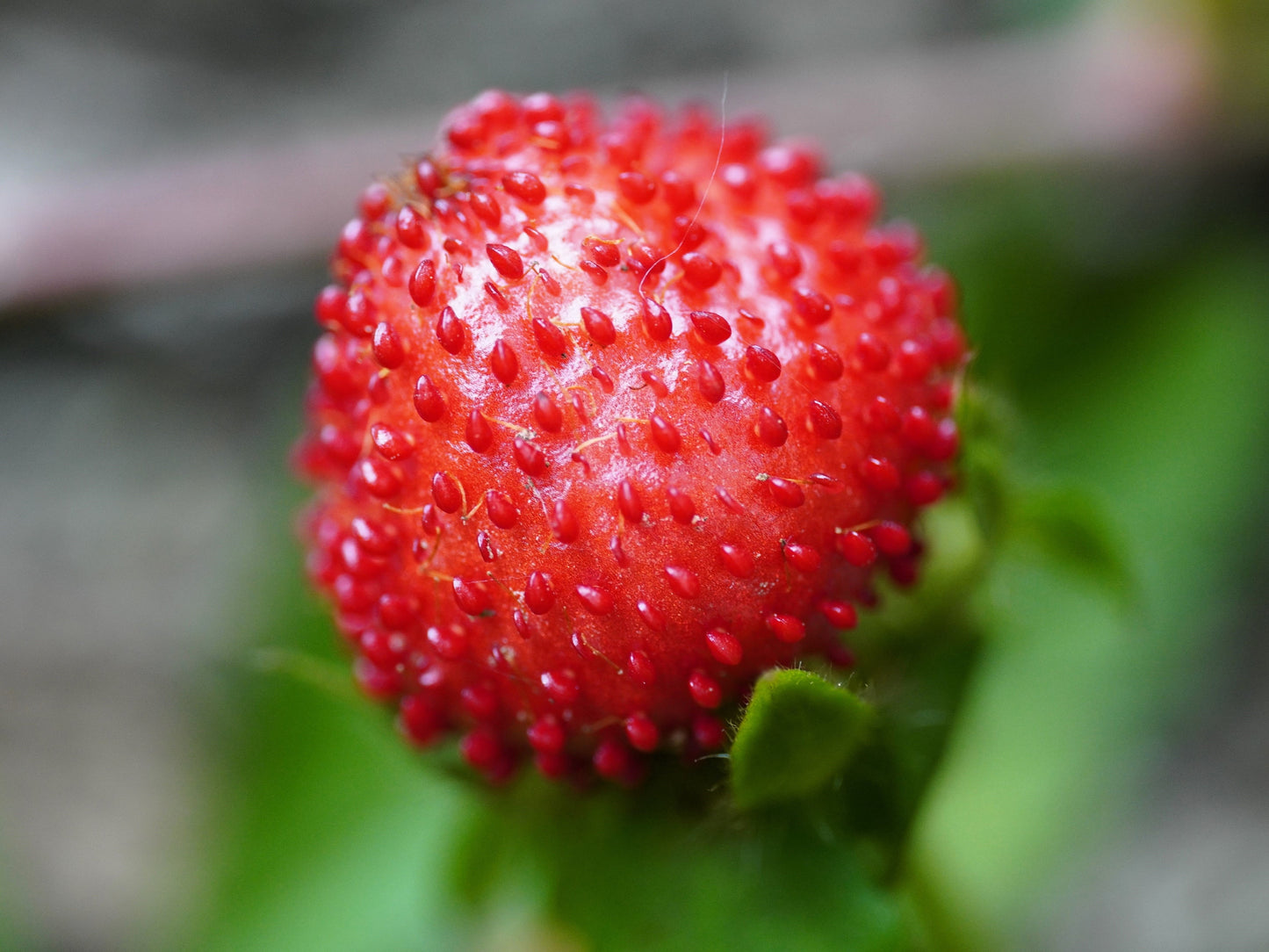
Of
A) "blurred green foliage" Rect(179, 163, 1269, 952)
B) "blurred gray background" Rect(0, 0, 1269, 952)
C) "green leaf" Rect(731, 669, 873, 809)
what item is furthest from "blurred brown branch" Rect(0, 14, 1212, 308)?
"green leaf" Rect(731, 669, 873, 809)

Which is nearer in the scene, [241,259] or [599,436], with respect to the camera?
[599,436]

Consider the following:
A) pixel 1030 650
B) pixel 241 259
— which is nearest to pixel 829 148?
pixel 1030 650

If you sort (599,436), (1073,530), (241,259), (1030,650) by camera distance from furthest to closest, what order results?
1. (241,259)
2. (1030,650)
3. (1073,530)
4. (599,436)

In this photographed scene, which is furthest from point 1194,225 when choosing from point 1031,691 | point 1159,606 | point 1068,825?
point 1068,825

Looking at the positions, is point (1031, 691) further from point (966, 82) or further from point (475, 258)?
point (475, 258)

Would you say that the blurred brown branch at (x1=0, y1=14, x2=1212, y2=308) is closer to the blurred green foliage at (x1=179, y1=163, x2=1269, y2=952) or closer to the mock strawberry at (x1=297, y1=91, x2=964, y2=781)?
the blurred green foliage at (x1=179, y1=163, x2=1269, y2=952)

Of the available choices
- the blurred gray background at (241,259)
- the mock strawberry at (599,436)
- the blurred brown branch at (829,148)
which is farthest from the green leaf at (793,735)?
the blurred brown branch at (829,148)

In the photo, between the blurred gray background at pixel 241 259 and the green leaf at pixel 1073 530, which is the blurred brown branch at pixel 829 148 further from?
the green leaf at pixel 1073 530

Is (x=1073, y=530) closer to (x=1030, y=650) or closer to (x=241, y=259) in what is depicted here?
(x=1030, y=650)
